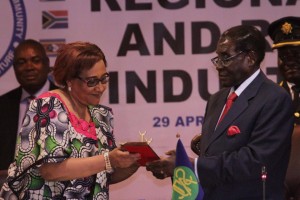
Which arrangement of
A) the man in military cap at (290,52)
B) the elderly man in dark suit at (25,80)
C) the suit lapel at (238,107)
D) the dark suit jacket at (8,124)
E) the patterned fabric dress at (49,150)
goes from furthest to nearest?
the elderly man in dark suit at (25,80) → the dark suit jacket at (8,124) → the man in military cap at (290,52) → the patterned fabric dress at (49,150) → the suit lapel at (238,107)

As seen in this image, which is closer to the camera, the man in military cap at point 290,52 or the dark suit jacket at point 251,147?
the dark suit jacket at point 251,147

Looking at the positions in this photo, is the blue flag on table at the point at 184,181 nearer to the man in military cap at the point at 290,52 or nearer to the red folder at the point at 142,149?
the red folder at the point at 142,149

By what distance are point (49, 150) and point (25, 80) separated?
7.15 feet

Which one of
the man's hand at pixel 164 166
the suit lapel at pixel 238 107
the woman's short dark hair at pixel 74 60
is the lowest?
the man's hand at pixel 164 166

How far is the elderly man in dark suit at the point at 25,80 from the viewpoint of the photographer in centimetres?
566

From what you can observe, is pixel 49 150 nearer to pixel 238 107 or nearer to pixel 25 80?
pixel 238 107

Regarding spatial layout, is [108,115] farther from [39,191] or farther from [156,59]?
[156,59]

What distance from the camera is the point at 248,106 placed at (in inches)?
138

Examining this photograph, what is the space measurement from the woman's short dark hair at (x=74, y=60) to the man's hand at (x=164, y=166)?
590 mm

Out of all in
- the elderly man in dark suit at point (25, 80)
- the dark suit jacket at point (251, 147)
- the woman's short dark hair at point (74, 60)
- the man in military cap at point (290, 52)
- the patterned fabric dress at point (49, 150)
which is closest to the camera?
the dark suit jacket at point (251, 147)

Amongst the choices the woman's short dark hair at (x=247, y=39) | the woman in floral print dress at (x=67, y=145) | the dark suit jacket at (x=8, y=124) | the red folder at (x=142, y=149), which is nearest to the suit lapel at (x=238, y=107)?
the woman's short dark hair at (x=247, y=39)

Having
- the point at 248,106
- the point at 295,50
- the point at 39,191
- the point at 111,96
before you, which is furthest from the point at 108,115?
the point at 111,96

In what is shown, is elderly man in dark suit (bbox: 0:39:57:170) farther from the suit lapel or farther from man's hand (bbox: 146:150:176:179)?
the suit lapel

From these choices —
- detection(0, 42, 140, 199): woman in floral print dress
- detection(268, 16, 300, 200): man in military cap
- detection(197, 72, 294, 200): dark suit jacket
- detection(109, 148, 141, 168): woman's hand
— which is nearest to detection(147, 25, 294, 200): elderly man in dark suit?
detection(197, 72, 294, 200): dark suit jacket
